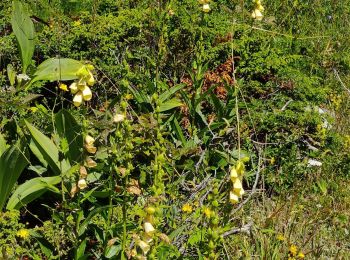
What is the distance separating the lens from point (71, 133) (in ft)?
9.91

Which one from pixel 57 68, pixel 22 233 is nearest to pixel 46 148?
pixel 22 233

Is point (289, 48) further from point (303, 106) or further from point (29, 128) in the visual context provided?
point (29, 128)

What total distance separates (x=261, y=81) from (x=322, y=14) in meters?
2.17

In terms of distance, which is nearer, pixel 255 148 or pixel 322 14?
pixel 255 148

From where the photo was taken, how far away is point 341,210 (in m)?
3.64

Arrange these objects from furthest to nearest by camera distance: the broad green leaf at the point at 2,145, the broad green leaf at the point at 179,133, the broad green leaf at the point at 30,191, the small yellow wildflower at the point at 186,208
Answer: the broad green leaf at the point at 179,133
the broad green leaf at the point at 2,145
the broad green leaf at the point at 30,191
the small yellow wildflower at the point at 186,208

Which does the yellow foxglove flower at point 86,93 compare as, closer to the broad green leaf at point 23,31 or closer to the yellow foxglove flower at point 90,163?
the yellow foxglove flower at point 90,163

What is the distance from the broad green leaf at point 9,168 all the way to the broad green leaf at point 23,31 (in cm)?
81

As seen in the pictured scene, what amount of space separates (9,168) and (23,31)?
1.01 meters

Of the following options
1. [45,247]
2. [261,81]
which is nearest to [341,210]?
[261,81]

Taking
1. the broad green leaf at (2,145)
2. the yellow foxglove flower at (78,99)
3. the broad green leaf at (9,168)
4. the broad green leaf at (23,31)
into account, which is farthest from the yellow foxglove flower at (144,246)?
the broad green leaf at (23,31)

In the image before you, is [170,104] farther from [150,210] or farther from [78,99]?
[150,210]

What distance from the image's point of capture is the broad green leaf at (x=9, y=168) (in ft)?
9.66

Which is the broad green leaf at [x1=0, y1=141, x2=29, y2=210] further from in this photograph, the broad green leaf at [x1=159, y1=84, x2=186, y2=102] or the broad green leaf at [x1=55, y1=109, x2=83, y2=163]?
the broad green leaf at [x1=159, y1=84, x2=186, y2=102]
